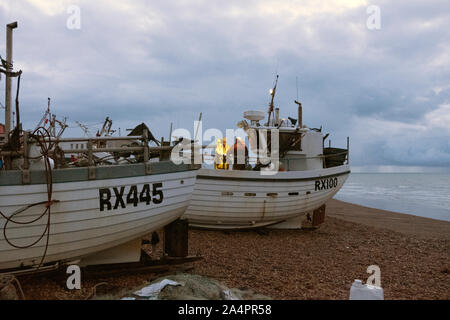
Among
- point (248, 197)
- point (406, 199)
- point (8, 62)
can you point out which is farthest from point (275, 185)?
point (406, 199)

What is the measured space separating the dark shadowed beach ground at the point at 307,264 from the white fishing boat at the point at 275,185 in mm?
602

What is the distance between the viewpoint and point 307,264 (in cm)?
714

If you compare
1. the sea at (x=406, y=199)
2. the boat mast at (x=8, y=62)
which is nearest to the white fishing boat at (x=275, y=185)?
the boat mast at (x=8, y=62)

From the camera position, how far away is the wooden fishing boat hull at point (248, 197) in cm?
898

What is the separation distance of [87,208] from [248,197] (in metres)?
5.21

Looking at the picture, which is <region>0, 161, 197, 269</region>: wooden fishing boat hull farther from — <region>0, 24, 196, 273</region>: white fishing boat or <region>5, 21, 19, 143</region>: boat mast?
<region>5, 21, 19, 143</region>: boat mast

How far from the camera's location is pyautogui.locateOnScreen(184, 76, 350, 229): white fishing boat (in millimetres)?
9047

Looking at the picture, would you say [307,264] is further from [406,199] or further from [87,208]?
[406,199]

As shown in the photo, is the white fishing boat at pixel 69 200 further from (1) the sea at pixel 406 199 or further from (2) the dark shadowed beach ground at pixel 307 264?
(1) the sea at pixel 406 199

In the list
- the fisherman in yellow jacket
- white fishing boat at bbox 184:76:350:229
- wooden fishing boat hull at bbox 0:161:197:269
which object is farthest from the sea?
wooden fishing boat hull at bbox 0:161:197:269

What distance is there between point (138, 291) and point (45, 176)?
2197 mm

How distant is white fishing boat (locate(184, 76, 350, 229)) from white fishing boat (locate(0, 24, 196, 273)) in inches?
121

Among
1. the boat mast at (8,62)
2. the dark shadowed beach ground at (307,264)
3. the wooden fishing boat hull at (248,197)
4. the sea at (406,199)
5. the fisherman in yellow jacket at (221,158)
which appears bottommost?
the sea at (406,199)

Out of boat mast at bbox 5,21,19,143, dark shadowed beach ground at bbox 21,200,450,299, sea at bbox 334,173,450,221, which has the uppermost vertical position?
boat mast at bbox 5,21,19,143
